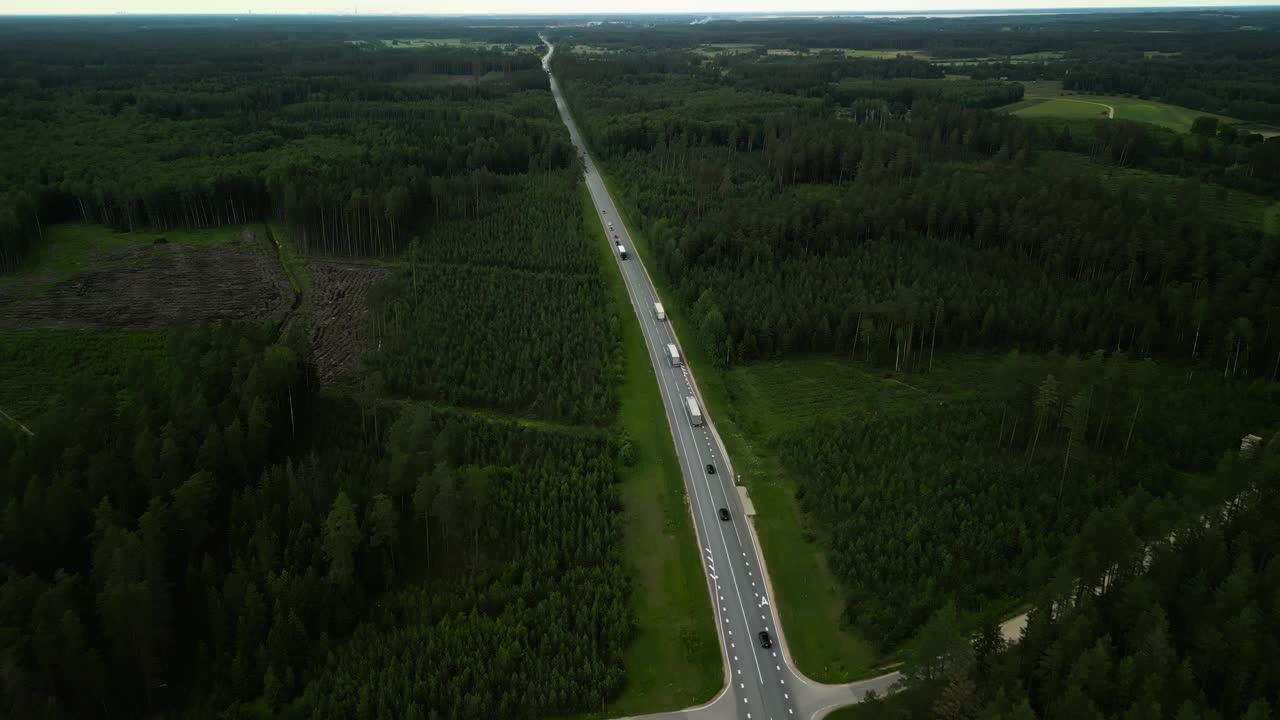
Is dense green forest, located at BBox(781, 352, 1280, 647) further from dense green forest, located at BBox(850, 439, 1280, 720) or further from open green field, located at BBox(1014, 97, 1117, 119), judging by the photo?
open green field, located at BBox(1014, 97, 1117, 119)

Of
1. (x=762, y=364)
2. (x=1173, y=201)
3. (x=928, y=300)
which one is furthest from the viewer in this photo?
(x=1173, y=201)

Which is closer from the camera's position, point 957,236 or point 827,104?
point 957,236

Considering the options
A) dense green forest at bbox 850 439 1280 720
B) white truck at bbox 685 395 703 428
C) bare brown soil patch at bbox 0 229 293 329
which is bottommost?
bare brown soil patch at bbox 0 229 293 329

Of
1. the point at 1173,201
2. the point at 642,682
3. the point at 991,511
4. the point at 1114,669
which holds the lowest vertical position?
the point at 642,682

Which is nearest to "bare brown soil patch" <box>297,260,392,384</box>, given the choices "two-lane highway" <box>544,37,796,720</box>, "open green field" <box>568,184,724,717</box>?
"open green field" <box>568,184,724,717</box>

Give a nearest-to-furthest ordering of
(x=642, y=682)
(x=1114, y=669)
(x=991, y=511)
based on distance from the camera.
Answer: (x=1114, y=669), (x=642, y=682), (x=991, y=511)

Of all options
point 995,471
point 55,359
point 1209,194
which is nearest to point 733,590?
point 995,471

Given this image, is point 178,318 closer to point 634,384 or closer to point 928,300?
point 634,384

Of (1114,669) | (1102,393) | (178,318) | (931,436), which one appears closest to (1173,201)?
(1102,393)
